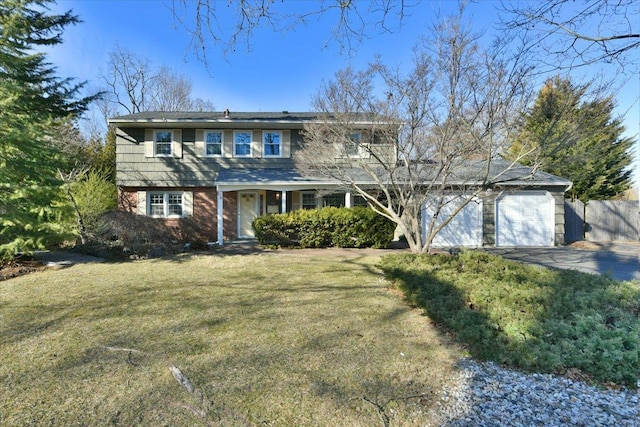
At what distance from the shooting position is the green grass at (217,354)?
8.84 feet

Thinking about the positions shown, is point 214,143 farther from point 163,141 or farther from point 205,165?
point 163,141

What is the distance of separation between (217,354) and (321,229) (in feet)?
28.9

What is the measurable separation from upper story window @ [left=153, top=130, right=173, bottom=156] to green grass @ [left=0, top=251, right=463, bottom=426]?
365 inches

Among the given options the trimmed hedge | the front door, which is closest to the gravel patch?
the trimmed hedge

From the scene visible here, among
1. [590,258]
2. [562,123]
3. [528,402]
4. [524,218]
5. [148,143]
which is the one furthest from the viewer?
[148,143]

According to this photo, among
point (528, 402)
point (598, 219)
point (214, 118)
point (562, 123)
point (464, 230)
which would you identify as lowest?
point (528, 402)

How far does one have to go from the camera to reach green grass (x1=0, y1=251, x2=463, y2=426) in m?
2.70

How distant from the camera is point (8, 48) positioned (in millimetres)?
9070

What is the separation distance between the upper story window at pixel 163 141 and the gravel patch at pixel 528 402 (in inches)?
594

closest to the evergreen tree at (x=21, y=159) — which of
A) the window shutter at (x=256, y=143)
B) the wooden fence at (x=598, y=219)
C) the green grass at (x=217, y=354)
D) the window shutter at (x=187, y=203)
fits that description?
the green grass at (x=217, y=354)

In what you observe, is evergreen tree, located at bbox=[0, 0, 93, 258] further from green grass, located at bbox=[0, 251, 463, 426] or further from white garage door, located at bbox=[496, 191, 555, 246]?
white garage door, located at bbox=[496, 191, 555, 246]

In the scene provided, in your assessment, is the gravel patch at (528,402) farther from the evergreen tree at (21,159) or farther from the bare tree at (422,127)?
the evergreen tree at (21,159)

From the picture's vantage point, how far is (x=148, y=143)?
589 inches

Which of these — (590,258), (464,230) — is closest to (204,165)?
(464,230)
